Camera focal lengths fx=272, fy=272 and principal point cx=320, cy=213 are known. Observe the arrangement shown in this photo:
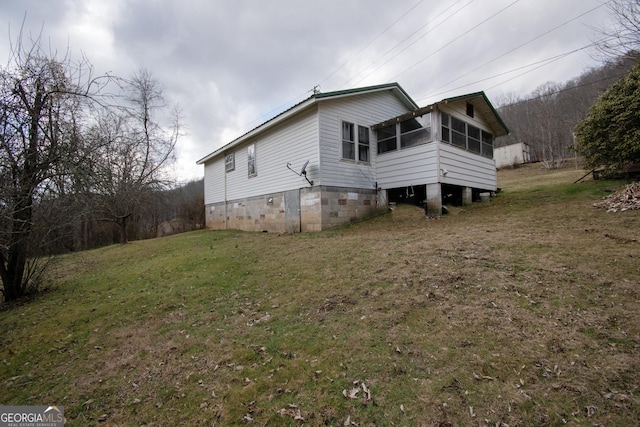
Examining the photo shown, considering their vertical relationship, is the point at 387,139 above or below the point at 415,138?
above

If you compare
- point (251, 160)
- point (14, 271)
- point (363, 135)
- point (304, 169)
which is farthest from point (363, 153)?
point (14, 271)

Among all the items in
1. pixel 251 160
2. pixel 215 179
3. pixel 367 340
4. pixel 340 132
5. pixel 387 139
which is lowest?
pixel 367 340

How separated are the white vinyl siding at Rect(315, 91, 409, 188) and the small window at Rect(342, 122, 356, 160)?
21cm

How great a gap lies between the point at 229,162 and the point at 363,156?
8.37 m

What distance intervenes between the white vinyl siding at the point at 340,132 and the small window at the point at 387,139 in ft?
0.98

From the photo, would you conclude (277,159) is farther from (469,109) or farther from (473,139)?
(473,139)

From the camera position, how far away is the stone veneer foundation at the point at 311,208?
32.7 ft

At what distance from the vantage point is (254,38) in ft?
35.4

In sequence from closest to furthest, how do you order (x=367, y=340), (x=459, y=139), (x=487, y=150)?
1. (x=367, y=340)
2. (x=459, y=139)
3. (x=487, y=150)

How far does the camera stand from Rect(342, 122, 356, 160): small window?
34.9 ft

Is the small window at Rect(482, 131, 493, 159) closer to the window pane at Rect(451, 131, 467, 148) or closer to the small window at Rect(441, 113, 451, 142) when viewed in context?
the window pane at Rect(451, 131, 467, 148)

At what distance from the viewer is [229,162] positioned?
1572cm

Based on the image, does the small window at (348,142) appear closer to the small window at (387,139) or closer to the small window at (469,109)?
the small window at (387,139)

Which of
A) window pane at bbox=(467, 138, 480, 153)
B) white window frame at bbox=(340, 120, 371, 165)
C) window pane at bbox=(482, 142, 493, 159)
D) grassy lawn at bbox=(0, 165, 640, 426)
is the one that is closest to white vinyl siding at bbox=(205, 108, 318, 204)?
white window frame at bbox=(340, 120, 371, 165)
